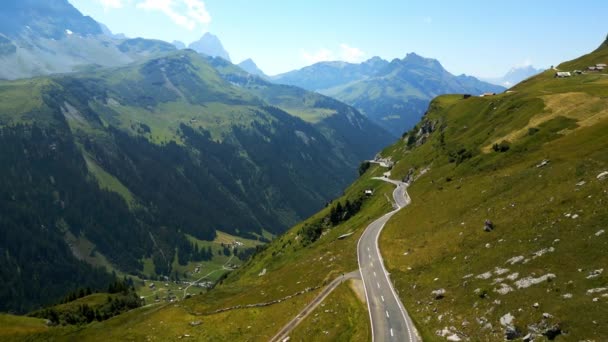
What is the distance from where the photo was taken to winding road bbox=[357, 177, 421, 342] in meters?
57.5

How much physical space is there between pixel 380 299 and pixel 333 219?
368ft

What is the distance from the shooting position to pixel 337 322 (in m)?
65.9

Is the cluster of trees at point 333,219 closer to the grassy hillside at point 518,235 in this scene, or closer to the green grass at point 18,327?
the grassy hillside at point 518,235

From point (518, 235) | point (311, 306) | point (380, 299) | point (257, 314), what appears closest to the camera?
point (518, 235)

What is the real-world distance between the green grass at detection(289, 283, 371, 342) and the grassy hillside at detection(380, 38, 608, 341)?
7.30 meters

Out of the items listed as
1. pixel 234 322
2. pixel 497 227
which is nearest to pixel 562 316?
pixel 497 227

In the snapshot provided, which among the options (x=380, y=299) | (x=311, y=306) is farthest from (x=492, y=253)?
(x=311, y=306)

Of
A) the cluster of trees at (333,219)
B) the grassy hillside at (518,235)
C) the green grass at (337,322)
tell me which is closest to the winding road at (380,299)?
the green grass at (337,322)

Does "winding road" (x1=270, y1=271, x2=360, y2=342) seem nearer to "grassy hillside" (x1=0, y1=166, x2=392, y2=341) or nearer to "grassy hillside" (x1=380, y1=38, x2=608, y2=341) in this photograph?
"grassy hillside" (x1=0, y1=166, x2=392, y2=341)

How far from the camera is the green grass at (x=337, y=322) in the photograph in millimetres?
61344

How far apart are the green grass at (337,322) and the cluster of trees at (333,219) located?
334 feet

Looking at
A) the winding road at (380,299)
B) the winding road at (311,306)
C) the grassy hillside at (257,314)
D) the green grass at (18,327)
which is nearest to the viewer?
the winding road at (380,299)

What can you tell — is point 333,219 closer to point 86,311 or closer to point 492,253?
point 86,311

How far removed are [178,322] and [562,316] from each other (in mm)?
65466
